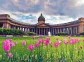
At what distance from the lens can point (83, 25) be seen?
3605 inches

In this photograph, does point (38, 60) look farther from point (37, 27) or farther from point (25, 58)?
point (37, 27)

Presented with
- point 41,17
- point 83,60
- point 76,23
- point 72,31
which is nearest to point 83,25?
point 76,23

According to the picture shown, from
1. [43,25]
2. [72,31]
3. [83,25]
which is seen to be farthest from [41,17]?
[83,25]

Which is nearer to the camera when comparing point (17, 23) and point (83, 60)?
point (83, 60)

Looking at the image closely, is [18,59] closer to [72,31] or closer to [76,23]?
[76,23]

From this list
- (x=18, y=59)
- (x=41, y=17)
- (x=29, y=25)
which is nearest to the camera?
(x=18, y=59)

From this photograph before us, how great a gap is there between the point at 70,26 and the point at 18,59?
94.5 m

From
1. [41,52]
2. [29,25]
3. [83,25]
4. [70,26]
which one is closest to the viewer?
[41,52]

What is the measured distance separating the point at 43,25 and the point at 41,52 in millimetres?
104322

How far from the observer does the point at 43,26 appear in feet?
371

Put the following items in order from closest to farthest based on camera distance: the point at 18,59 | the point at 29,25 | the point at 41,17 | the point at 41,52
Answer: the point at 18,59 < the point at 41,52 < the point at 29,25 < the point at 41,17

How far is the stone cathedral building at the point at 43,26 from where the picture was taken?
86562 mm

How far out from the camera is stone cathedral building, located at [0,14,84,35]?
284ft

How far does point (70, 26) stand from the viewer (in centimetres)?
10150
